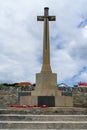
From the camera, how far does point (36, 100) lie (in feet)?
56.1

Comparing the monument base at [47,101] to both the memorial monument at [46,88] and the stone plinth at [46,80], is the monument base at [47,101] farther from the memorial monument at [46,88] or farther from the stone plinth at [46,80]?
the stone plinth at [46,80]

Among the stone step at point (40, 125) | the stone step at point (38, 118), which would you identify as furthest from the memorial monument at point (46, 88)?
the stone step at point (40, 125)

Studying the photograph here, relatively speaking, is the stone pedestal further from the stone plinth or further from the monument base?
the monument base

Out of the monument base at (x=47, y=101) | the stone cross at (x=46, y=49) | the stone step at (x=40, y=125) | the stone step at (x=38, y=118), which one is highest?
the stone cross at (x=46, y=49)

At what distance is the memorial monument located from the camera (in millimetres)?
17062

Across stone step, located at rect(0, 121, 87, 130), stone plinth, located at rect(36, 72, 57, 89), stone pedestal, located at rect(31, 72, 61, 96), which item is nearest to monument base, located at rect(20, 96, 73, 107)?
stone pedestal, located at rect(31, 72, 61, 96)

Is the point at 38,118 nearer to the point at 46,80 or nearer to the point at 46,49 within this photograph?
the point at 46,80

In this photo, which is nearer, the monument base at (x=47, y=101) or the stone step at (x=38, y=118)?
the stone step at (x=38, y=118)

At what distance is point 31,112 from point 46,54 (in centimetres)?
703

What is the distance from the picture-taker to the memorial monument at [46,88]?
17.1 m

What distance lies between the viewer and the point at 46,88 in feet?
57.9

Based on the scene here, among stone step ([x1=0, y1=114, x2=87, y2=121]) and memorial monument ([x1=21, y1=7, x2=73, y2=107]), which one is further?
memorial monument ([x1=21, y1=7, x2=73, y2=107])

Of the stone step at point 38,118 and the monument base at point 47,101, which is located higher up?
the monument base at point 47,101

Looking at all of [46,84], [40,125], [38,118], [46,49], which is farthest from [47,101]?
[40,125]
